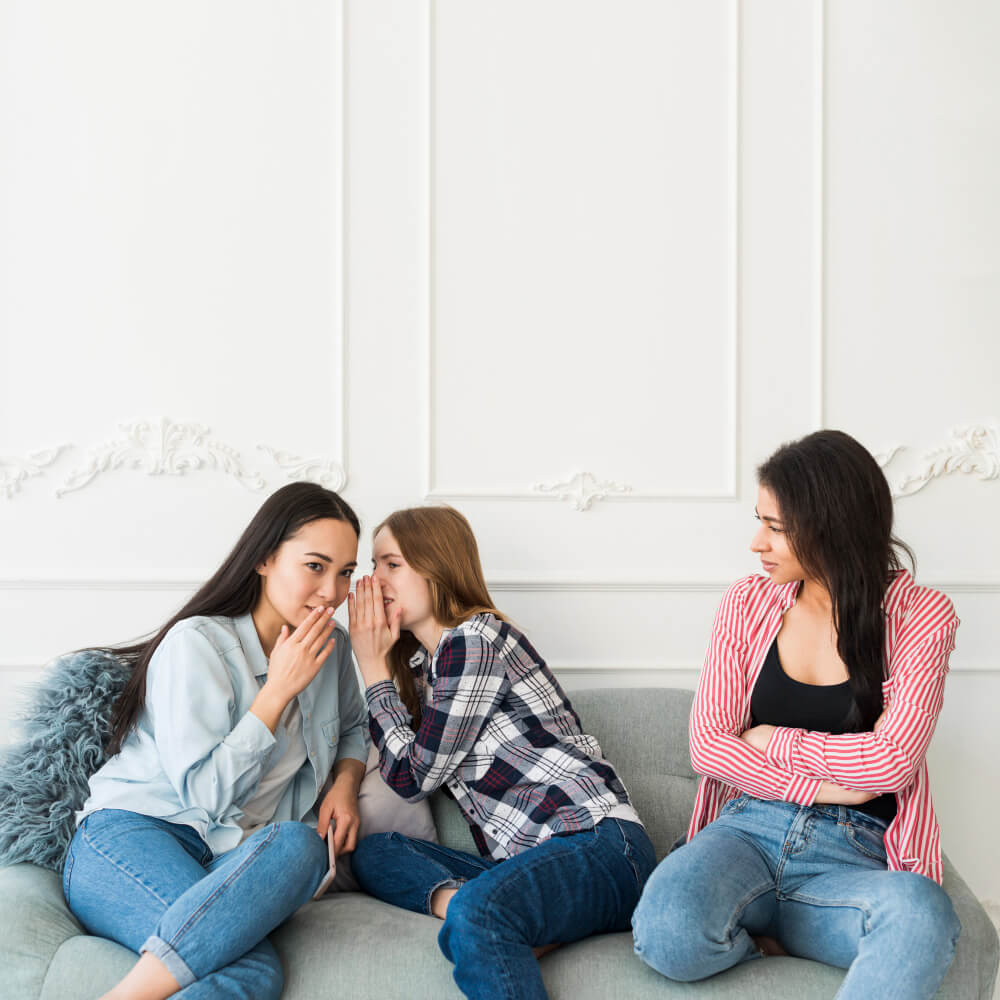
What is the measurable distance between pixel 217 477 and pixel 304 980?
4.16 feet

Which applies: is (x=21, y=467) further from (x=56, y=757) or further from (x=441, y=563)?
(x=441, y=563)

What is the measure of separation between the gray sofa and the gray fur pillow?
0.16 feet

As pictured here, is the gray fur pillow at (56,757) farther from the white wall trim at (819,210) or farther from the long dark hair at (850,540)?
the white wall trim at (819,210)

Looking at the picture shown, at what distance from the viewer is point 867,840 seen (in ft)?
5.39

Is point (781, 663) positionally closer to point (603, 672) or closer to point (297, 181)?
point (603, 672)

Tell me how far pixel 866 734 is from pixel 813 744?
0.30 feet

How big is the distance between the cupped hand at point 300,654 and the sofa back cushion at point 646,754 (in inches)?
18.5

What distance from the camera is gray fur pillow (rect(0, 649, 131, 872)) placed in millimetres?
1701

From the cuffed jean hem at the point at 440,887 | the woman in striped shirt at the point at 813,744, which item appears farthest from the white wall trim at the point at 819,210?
the cuffed jean hem at the point at 440,887

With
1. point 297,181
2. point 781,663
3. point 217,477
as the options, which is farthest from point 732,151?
point 217,477

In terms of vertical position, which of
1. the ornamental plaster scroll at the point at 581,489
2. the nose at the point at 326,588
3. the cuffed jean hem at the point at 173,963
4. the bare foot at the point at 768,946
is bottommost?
the bare foot at the point at 768,946

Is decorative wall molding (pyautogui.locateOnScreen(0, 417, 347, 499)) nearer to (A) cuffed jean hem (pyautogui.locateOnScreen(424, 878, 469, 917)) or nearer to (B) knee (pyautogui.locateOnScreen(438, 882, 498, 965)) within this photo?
(A) cuffed jean hem (pyautogui.locateOnScreen(424, 878, 469, 917))

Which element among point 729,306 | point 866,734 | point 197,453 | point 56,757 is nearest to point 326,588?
point 56,757

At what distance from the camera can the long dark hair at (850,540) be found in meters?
1.68
